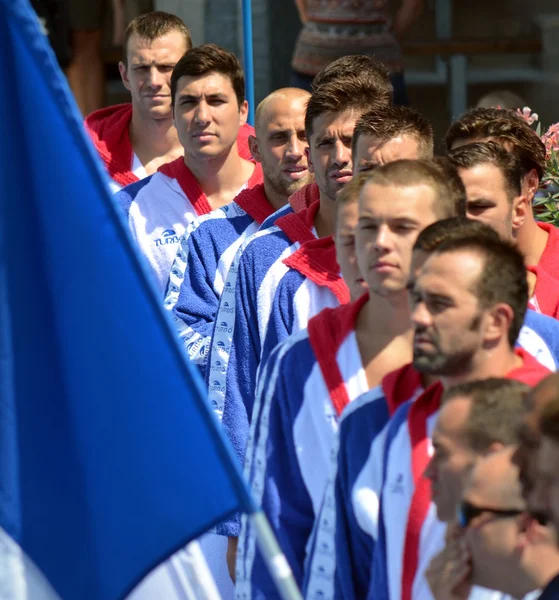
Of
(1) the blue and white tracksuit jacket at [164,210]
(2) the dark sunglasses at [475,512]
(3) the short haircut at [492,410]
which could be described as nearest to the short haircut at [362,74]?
(1) the blue and white tracksuit jacket at [164,210]

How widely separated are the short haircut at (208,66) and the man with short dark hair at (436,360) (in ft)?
9.27

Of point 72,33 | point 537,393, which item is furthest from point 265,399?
point 72,33

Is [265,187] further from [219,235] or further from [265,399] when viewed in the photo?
[265,399]

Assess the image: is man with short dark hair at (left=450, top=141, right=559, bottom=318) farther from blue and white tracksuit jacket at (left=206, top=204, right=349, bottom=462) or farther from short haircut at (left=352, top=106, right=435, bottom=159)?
blue and white tracksuit jacket at (left=206, top=204, right=349, bottom=462)

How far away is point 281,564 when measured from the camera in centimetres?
230

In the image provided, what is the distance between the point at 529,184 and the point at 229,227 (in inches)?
45.7

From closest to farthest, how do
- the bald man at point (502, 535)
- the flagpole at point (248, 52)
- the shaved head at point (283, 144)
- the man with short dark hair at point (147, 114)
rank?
the bald man at point (502, 535)
the shaved head at point (283, 144)
the man with short dark hair at point (147, 114)
the flagpole at point (248, 52)

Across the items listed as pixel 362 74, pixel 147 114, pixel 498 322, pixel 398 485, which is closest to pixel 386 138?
pixel 362 74

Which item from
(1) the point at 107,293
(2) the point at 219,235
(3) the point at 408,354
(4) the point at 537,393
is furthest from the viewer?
(2) the point at 219,235

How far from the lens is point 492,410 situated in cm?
251

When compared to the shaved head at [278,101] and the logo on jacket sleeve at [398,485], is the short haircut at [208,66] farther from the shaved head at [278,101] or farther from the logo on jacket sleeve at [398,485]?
the logo on jacket sleeve at [398,485]

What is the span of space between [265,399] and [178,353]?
98 cm

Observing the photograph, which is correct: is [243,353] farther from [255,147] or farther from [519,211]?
[255,147]

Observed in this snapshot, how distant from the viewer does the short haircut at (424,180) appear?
330 cm
